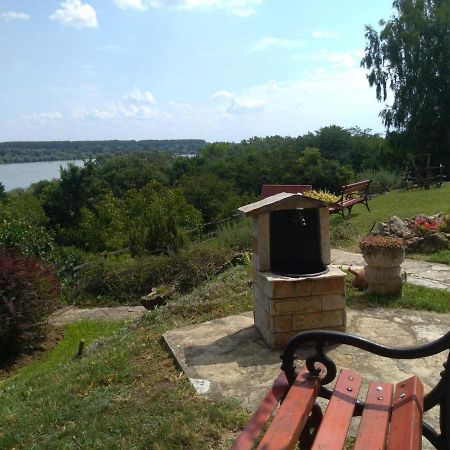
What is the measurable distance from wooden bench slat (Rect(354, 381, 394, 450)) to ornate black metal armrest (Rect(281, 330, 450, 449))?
0.25 ft

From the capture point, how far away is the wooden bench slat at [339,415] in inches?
70.9

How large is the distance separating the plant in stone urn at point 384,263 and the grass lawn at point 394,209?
3.33 m

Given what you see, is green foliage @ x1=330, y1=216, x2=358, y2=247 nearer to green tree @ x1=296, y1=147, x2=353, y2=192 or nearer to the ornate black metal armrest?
the ornate black metal armrest

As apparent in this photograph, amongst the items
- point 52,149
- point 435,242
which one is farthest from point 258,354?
point 52,149

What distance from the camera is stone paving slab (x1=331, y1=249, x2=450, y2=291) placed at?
6.42 metres

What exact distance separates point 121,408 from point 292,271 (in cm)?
184

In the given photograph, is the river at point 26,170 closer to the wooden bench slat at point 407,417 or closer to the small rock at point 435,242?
the small rock at point 435,242

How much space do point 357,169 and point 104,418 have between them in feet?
134

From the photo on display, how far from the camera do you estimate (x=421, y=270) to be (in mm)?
7094

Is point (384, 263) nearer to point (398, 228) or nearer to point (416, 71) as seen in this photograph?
point (398, 228)

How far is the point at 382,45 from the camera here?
2436 cm

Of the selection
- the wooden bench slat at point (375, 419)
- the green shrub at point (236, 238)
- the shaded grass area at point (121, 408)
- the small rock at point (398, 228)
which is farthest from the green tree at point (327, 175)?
the wooden bench slat at point (375, 419)

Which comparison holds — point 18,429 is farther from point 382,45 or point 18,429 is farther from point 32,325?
point 382,45

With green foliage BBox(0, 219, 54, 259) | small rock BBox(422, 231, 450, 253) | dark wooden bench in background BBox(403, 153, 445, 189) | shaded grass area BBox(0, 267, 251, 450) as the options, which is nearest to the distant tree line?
dark wooden bench in background BBox(403, 153, 445, 189)
